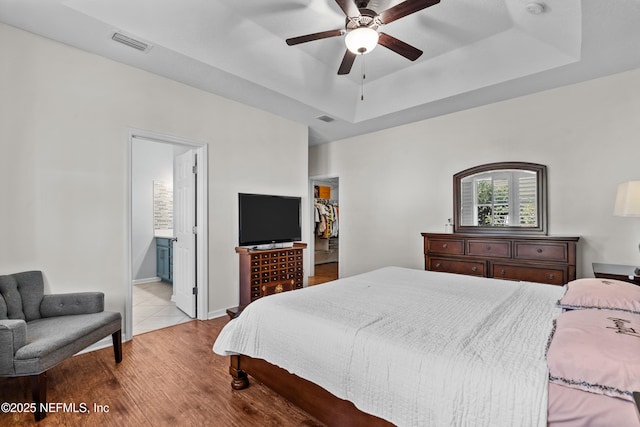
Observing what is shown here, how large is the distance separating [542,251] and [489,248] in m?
0.49

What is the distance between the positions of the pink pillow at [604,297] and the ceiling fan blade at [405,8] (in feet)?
6.17

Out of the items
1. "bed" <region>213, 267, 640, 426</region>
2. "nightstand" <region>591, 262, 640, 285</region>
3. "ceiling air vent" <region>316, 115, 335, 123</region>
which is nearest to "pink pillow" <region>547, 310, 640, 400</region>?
"bed" <region>213, 267, 640, 426</region>

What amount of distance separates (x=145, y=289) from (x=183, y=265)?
5.84ft

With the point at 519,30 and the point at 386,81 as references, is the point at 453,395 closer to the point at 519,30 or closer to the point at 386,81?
the point at 519,30

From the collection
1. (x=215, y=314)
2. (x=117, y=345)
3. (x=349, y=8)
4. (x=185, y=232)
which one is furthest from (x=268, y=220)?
(x=349, y=8)

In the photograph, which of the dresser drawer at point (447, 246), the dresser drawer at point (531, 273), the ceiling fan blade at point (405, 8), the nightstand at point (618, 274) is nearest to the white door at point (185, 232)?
the ceiling fan blade at point (405, 8)

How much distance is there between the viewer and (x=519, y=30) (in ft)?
9.55

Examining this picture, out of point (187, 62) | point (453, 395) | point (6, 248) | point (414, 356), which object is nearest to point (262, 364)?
point (414, 356)

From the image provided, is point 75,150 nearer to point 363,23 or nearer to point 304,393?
point 363,23

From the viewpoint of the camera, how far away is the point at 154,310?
3969 millimetres

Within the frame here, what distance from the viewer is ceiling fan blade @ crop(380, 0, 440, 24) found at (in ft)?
6.29

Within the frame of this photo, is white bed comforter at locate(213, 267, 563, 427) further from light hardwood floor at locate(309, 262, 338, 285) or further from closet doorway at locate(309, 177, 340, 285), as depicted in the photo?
closet doorway at locate(309, 177, 340, 285)

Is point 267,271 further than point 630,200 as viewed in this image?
Yes

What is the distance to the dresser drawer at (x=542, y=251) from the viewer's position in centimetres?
311
